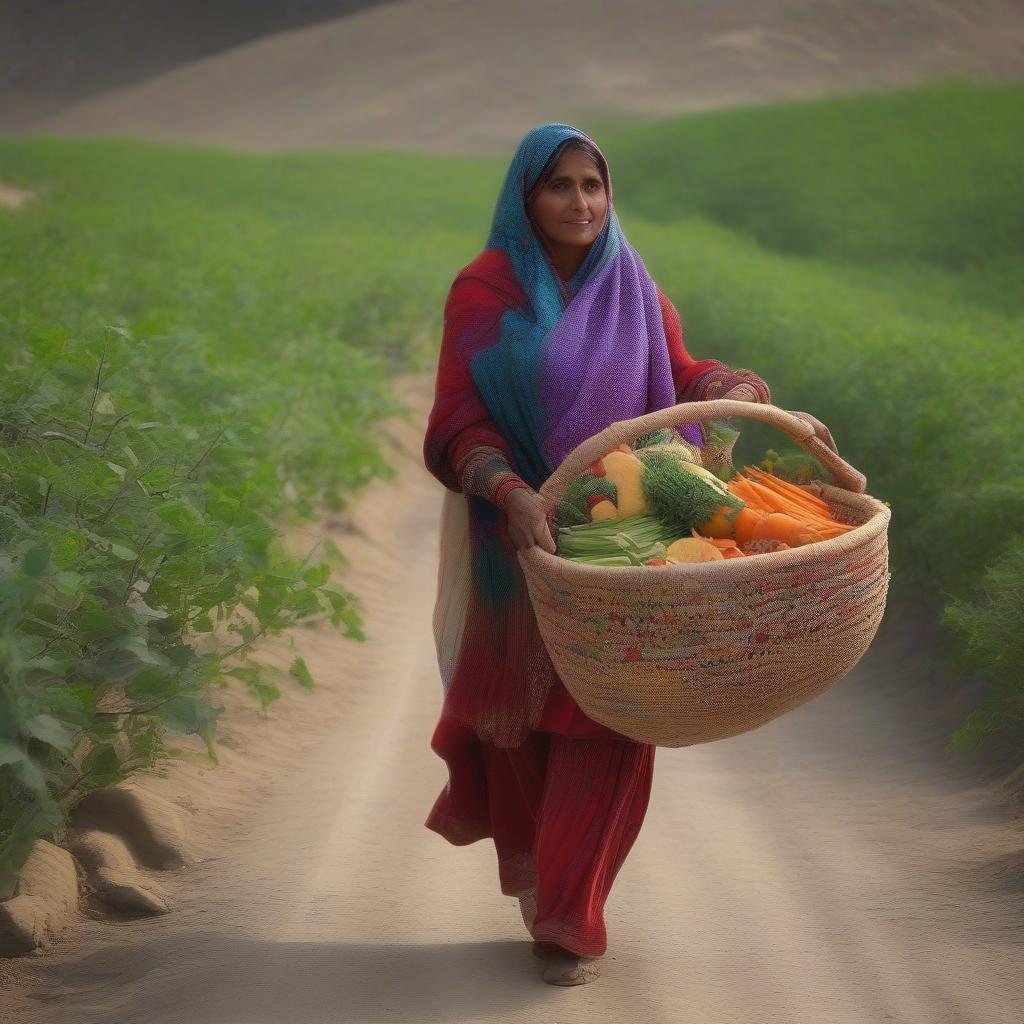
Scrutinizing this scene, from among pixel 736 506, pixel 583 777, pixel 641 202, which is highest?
pixel 641 202

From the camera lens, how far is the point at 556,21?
232 feet

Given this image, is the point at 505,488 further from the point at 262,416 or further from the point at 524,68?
the point at 524,68

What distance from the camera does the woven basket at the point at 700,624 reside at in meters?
2.83

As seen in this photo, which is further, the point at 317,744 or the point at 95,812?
the point at 317,744

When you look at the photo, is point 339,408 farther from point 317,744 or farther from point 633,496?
point 633,496

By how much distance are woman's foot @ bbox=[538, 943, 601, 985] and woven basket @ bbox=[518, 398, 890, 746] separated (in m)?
0.72

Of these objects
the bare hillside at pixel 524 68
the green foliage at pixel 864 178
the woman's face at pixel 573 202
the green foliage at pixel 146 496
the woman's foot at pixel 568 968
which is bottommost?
the woman's foot at pixel 568 968

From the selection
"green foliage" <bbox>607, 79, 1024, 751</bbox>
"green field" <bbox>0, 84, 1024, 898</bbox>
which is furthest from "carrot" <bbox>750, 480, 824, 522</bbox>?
"green field" <bbox>0, 84, 1024, 898</bbox>

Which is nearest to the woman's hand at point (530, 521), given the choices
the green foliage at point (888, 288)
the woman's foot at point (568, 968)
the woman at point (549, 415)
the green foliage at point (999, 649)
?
the woman at point (549, 415)

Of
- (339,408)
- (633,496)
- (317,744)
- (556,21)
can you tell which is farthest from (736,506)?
(556,21)

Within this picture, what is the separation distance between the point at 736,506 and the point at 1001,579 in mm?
2199

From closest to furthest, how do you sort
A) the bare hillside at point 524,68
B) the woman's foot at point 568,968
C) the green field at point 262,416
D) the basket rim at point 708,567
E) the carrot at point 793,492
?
the basket rim at point 708,567 → the carrot at point 793,492 → the woman's foot at point 568,968 → the green field at point 262,416 → the bare hillside at point 524,68

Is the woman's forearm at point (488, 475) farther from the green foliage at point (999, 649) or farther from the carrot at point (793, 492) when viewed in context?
the green foliage at point (999, 649)

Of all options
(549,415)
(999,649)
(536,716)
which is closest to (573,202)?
(549,415)
